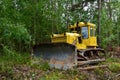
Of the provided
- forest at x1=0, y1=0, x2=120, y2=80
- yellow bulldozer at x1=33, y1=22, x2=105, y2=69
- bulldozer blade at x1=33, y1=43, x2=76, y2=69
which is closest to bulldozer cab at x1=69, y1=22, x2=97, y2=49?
yellow bulldozer at x1=33, y1=22, x2=105, y2=69

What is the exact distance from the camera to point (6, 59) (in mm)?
12484

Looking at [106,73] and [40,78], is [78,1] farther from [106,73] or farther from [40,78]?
[40,78]

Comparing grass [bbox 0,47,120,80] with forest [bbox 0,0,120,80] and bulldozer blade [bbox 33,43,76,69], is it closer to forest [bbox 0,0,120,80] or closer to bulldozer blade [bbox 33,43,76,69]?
forest [bbox 0,0,120,80]

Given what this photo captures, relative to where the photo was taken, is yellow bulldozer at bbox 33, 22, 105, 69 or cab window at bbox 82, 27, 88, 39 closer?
yellow bulldozer at bbox 33, 22, 105, 69

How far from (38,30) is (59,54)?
6.09 meters

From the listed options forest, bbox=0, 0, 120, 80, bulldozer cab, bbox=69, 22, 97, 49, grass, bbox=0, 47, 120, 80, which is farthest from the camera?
bulldozer cab, bbox=69, 22, 97, 49

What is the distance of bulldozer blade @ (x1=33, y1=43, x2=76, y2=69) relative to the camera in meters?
10.7

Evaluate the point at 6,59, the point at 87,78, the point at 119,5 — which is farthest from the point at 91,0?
the point at 87,78

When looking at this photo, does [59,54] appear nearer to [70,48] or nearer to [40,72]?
[70,48]

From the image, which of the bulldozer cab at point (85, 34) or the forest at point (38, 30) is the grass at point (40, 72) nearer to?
the forest at point (38, 30)

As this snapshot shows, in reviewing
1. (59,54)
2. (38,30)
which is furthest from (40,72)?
(38,30)

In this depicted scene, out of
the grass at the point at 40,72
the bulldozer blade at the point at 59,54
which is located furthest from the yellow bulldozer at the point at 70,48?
the grass at the point at 40,72

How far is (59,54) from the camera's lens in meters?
11.0

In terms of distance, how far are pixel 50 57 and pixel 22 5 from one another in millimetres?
5299
